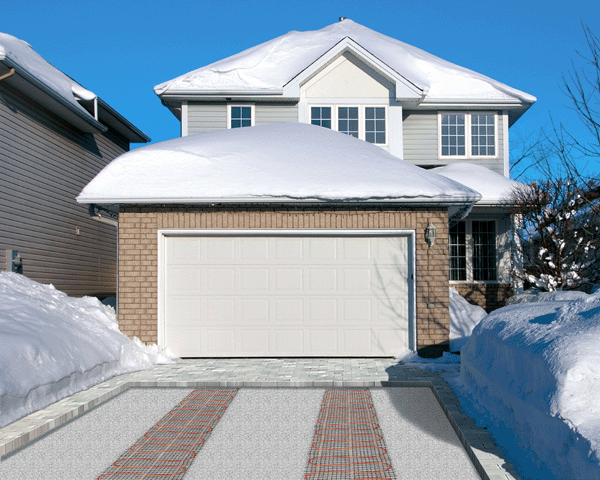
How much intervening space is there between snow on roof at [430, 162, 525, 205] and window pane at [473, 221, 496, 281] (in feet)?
4.03

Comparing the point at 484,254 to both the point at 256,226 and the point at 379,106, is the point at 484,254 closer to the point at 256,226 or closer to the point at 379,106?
the point at 379,106

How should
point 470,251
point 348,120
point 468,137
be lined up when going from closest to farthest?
point 470,251 → point 348,120 → point 468,137

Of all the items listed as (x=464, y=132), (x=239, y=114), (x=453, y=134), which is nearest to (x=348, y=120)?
(x=239, y=114)

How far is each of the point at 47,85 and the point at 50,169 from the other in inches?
86.4

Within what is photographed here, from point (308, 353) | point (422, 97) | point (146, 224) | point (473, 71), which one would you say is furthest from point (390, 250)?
point (473, 71)

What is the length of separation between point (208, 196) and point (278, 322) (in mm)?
2488

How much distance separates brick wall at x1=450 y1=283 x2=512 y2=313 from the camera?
14578 mm

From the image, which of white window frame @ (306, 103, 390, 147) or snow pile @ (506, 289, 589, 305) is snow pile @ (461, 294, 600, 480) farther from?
white window frame @ (306, 103, 390, 147)

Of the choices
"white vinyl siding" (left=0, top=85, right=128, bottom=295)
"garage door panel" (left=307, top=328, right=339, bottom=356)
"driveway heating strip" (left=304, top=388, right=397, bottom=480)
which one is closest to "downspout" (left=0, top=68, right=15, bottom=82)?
"white vinyl siding" (left=0, top=85, right=128, bottom=295)

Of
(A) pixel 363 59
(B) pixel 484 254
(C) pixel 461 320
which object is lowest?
(C) pixel 461 320

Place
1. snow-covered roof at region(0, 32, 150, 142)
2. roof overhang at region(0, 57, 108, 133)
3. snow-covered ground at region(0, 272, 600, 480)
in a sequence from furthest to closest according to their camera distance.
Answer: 1. snow-covered roof at region(0, 32, 150, 142)
2. roof overhang at region(0, 57, 108, 133)
3. snow-covered ground at region(0, 272, 600, 480)

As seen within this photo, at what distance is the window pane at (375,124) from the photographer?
15.9m

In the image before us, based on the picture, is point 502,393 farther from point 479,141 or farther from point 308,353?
point 479,141

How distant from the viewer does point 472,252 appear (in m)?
14.8
